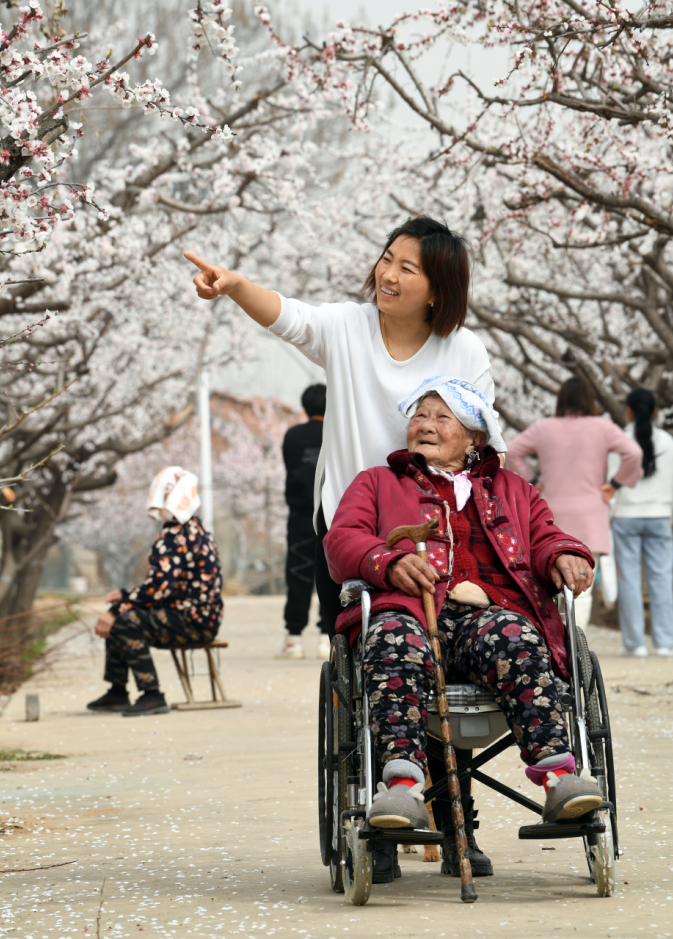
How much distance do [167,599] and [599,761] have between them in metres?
4.59

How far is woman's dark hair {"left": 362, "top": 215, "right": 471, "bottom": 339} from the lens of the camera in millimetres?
3561

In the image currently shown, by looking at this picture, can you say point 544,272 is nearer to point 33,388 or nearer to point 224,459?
point 33,388

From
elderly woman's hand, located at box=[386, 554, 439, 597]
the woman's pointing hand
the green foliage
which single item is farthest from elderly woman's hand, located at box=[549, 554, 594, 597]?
Result: the green foliage

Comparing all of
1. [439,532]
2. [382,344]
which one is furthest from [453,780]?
[382,344]

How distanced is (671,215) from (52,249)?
15.3 ft

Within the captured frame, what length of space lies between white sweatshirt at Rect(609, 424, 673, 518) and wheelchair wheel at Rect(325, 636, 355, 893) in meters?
6.58

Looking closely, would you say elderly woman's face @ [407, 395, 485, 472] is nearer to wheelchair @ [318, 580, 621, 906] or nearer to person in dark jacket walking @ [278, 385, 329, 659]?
wheelchair @ [318, 580, 621, 906]

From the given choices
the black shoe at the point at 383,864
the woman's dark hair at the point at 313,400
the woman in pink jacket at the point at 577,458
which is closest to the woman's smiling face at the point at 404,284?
the black shoe at the point at 383,864

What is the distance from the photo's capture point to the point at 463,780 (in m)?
3.37

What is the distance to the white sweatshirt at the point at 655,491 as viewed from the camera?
9.35 meters

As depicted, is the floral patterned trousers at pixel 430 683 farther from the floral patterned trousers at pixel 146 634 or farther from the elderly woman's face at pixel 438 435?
the floral patterned trousers at pixel 146 634

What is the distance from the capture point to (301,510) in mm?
9672

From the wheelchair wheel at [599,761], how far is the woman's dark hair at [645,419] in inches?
245

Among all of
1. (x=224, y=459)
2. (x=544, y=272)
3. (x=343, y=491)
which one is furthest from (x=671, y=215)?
(x=224, y=459)
